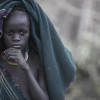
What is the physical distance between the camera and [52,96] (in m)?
2.96

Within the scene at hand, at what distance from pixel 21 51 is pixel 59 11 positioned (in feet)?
21.5

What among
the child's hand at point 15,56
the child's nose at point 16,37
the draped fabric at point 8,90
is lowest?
the draped fabric at point 8,90

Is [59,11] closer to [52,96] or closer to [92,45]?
[92,45]

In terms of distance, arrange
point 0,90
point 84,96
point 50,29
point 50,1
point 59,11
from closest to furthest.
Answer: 1. point 0,90
2. point 50,29
3. point 84,96
4. point 50,1
5. point 59,11

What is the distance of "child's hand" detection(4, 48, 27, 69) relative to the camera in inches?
109

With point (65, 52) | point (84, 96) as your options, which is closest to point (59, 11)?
point (84, 96)

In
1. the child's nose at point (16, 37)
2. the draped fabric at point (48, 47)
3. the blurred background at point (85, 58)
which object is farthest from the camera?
the blurred background at point (85, 58)

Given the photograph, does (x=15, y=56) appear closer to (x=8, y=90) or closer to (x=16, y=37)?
(x=16, y=37)

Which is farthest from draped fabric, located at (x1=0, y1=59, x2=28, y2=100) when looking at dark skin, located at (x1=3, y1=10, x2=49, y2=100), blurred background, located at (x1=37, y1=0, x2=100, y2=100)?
blurred background, located at (x1=37, y1=0, x2=100, y2=100)

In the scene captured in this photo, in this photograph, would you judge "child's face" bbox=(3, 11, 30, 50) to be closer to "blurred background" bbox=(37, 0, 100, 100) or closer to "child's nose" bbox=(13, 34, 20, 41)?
"child's nose" bbox=(13, 34, 20, 41)

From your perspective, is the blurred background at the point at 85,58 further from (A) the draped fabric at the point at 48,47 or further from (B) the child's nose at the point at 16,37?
(B) the child's nose at the point at 16,37

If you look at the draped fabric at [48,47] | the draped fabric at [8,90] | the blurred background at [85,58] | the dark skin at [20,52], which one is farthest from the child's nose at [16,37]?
the blurred background at [85,58]

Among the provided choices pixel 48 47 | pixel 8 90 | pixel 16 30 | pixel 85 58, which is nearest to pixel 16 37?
pixel 16 30

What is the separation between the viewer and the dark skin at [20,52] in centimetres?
277
